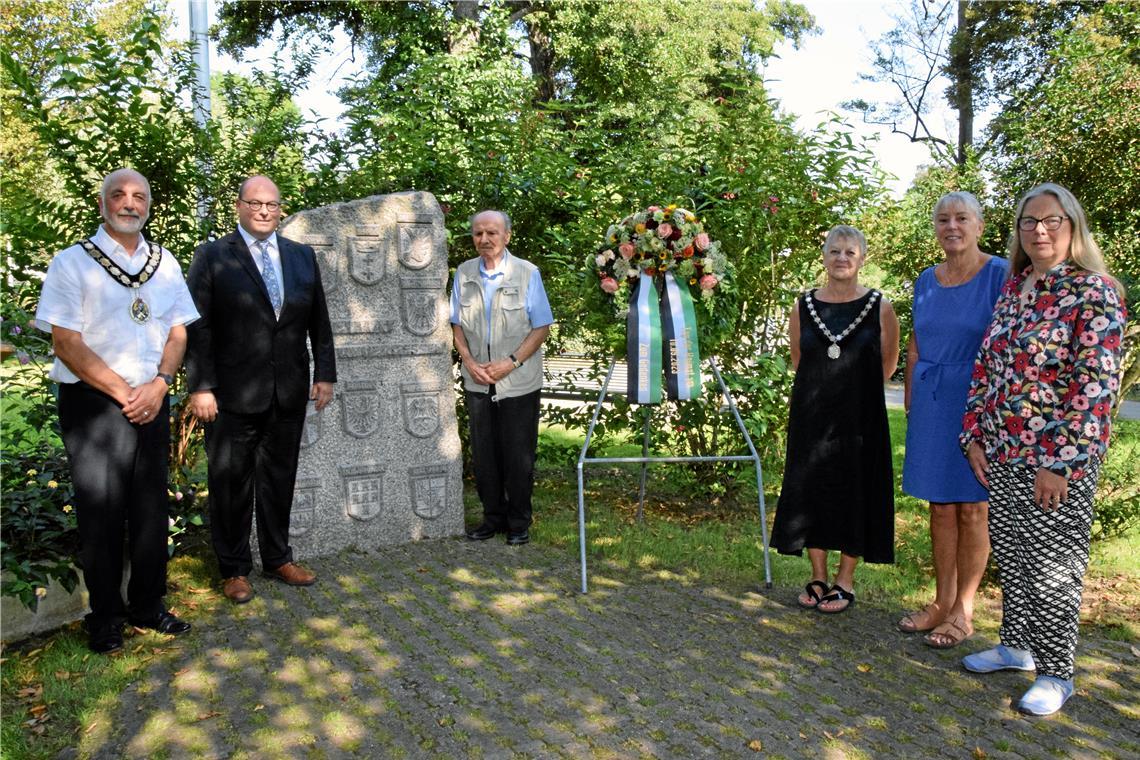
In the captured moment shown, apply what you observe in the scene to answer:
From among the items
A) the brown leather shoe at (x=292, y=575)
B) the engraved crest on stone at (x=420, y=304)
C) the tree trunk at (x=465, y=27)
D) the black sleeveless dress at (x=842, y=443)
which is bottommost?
the brown leather shoe at (x=292, y=575)

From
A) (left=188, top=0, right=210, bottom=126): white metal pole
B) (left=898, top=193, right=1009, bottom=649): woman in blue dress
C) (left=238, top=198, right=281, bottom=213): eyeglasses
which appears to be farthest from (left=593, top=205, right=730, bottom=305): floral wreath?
(left=188, top=0, right=210, bottom=126): white metal pole

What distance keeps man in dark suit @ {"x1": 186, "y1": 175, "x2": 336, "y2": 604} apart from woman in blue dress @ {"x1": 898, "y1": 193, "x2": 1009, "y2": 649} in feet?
10.5

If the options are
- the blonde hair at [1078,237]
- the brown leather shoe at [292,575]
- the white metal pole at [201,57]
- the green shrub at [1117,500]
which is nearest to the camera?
the blonde hair at [1078,237]

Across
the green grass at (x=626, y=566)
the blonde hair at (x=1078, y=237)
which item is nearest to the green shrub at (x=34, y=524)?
the green grass at (x=626, y=566)

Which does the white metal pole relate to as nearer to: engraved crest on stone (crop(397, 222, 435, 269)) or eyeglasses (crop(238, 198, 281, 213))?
engraved crest on stone (crop(397, 222, 435, 269))

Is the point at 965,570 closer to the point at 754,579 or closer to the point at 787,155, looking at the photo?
the point at 754,579

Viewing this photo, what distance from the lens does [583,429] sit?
7.52m

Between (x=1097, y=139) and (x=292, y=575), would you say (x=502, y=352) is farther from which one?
(x=1097, y=139)

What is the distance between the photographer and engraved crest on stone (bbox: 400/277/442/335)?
6.00 metres

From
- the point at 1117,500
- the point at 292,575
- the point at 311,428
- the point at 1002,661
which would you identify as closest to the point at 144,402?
the point at 292,575

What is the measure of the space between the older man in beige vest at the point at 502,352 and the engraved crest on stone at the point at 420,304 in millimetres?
168

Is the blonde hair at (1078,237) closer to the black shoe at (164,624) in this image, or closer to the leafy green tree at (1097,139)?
the leafy green tree at (1097,139)

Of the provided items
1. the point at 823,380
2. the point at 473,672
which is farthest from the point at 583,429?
the point at 473,672

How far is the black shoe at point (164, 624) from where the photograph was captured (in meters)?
4.36
